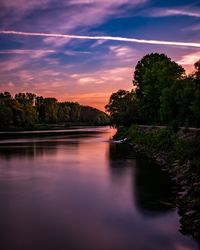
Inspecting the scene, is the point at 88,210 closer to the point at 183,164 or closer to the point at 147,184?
the point at 147,184

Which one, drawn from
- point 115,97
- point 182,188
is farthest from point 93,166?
point 115,97

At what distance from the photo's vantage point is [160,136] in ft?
158

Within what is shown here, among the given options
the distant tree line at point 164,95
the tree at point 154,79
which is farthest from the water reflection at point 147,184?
the tree at point 154,79

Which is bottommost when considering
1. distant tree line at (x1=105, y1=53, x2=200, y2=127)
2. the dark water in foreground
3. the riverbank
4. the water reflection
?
the dark water in foreground

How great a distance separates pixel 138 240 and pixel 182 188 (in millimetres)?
9219

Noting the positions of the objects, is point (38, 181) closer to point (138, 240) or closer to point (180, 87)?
point (138, 240)

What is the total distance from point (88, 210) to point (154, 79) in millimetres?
46763

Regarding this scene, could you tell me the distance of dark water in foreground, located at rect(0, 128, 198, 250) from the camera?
57.5 ft

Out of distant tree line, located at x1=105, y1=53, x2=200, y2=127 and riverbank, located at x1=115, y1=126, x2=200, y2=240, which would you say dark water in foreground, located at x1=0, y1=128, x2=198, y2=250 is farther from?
distant tree line, located at x1=105, y1=53, x2=200, y2=127

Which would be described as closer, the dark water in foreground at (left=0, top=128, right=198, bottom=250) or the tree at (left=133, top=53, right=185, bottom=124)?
the dark water in foreground at (left=0, top=128, right=198, bottom=250)

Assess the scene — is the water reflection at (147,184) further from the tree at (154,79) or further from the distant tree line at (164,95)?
the tree at (154,79)

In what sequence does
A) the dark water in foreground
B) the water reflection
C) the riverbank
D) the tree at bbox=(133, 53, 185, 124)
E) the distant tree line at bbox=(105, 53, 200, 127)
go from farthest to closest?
the tree at bbox=(133, 53, 185, 124)
the distant tree line at bbox=(105, 53, 200, 127)
the water reflection
the riverbank
the dark water in foreground

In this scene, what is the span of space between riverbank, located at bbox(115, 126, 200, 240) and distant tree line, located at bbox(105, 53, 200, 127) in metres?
2.36

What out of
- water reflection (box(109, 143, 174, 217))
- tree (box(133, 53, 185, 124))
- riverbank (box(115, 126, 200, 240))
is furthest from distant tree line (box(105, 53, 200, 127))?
water reflection (box(109, 143, 174, 217))
